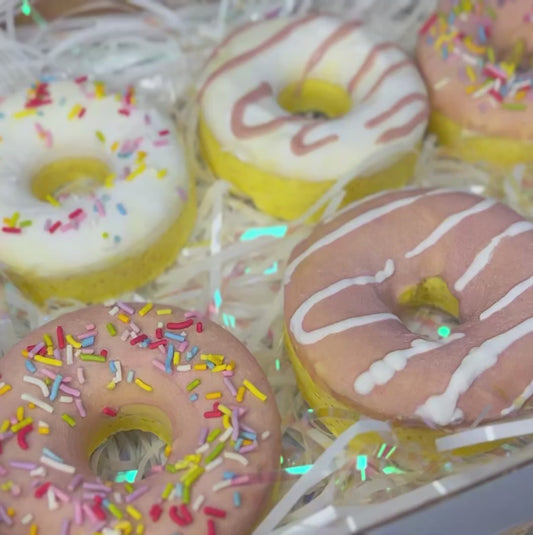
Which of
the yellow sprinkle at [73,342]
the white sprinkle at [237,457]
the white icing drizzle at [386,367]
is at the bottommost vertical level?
the white sprinkle at [237,457]

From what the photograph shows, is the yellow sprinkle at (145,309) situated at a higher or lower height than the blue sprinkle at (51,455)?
higher

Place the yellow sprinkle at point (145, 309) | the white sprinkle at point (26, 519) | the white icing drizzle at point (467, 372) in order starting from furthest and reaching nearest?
the yellow sprinkle at point (145, 309) → the white icing drizzle at point (467, 372) → the white sprinkle at point (26, 519)

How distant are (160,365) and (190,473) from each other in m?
0.18

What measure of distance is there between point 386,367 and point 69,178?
32.1 inches

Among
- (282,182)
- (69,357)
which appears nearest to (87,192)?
(282,182)

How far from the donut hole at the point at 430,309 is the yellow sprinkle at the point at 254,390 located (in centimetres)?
34

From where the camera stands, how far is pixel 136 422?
1216mm

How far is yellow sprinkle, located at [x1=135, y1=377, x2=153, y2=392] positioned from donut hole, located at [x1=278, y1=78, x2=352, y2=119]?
0.79m

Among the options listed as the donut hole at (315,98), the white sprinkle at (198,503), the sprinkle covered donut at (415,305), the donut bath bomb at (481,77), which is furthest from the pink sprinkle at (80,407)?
the donut bath bomb at (481,77)

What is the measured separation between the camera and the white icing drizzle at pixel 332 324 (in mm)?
1180

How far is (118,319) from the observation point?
3.93 ft

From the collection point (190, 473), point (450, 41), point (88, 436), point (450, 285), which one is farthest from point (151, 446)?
point (450, 41)

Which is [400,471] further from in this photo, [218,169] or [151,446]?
[218,169]

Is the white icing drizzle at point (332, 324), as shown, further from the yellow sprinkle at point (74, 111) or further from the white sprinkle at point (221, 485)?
the yellow sprinkle at point (74, 111)
